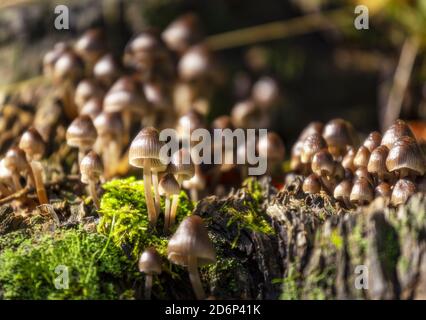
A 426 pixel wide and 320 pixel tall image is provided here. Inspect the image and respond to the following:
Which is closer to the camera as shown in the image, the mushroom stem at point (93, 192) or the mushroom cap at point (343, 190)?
the mushroom cap at point (343, 190)

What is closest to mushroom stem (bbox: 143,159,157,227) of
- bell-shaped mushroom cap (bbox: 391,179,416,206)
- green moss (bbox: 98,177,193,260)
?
green moss (bbox: 98,177,193,260)

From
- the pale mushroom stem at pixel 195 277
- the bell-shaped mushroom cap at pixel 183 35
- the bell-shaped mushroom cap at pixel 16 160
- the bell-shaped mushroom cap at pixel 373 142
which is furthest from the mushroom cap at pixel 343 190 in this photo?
the bell-shaped mushroom cap at pixel 183 35

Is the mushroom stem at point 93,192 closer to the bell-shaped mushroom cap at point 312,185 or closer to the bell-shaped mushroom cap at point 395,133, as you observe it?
the bell-shaped mushroom cap at point 312,185

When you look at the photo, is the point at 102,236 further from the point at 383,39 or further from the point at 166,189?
the point at 383,39

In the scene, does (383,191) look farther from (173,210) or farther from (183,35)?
(183,35)

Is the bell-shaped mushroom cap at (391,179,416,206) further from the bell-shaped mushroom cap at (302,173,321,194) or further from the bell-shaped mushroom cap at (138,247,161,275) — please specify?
the bell-shaped mushroom cap at (138,247,161,275)
